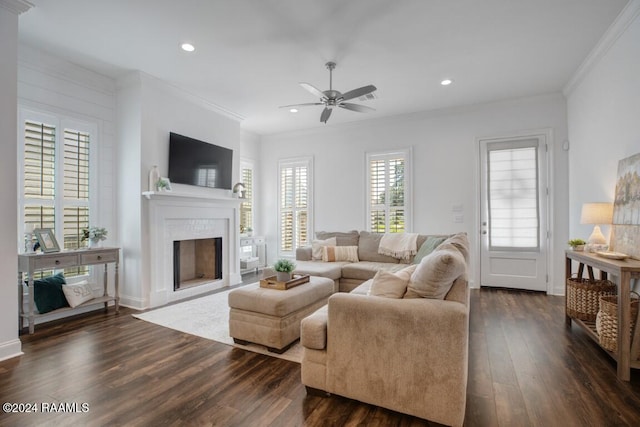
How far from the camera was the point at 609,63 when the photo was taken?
3.13 metres

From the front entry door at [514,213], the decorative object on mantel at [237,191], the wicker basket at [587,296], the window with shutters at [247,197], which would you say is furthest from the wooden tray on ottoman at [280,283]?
the window with shutters at [247,197]

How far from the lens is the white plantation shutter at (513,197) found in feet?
15.3

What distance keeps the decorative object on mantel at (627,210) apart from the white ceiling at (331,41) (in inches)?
54.6

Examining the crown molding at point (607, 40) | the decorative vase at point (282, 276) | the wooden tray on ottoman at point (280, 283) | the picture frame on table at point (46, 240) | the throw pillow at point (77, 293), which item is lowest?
the throw pillow at point (77, 293)

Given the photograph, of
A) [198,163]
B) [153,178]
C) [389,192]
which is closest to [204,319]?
[153,178]

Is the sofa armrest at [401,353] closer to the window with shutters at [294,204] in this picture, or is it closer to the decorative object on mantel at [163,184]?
the decorative object on mantel at [163,184]

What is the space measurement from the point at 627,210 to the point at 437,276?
2294 millimetres

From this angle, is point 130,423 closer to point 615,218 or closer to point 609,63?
point 615,218

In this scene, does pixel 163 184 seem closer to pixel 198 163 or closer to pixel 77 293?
pixel 198 163

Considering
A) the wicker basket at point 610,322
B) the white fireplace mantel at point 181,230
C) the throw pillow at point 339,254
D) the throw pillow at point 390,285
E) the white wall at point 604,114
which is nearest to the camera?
the throw pillow at point 390,285

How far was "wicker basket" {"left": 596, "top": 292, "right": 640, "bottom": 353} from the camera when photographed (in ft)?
7.44

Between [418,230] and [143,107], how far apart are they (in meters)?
4.54

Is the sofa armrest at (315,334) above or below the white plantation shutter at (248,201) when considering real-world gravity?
below

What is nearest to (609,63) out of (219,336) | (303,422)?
(303,422)
